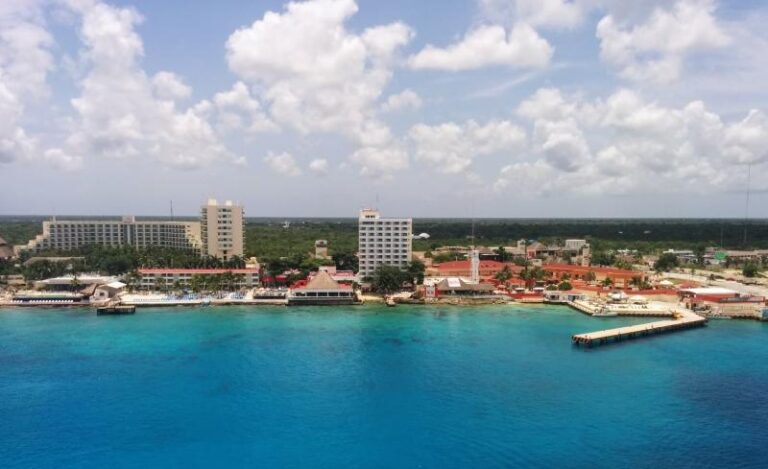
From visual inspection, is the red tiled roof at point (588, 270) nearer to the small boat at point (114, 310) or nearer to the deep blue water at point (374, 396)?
the deep blue water at point (374, 396)

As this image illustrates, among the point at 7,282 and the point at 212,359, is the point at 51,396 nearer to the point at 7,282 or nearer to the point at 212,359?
the point at 212,359

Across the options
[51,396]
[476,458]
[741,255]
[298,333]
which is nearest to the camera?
[476,458]

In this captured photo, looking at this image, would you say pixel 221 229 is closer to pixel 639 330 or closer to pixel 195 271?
pixel 195 271

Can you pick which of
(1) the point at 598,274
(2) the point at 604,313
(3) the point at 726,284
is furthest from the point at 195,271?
(3) the point at 726,284

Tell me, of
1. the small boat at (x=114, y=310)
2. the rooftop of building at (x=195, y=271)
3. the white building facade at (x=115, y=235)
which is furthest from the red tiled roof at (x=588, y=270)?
the white building facade at (x=115, y=235)

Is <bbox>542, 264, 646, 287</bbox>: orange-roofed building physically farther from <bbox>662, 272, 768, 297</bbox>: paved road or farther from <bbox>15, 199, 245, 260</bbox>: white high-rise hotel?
<bbox>15, 199, 245, 260</bbox>: white high-rise hotel

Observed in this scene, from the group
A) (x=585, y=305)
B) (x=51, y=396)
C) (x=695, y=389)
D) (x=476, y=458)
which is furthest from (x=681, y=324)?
(x=51, y=396)

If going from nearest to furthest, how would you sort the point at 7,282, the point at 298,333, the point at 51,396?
the point at 51,396, the point at 298,333, the point at 7,282
